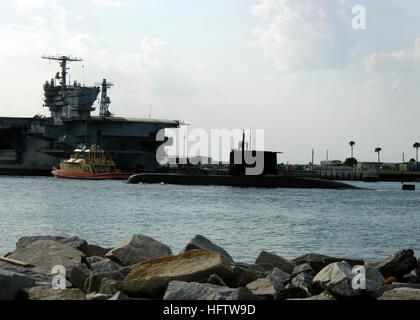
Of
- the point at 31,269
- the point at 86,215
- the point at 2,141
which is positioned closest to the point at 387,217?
the point at 86,215

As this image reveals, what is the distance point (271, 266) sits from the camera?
1130 centimetres

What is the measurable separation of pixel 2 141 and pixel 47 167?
9.79m

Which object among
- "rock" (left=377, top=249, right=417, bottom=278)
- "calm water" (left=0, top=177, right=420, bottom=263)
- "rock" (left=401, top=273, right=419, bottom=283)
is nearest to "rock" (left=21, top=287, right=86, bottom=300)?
"rock" (left=377, top=249, right=417, bottom=278)

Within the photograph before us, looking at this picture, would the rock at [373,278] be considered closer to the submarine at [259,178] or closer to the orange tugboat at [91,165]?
the submarine at [259,178]

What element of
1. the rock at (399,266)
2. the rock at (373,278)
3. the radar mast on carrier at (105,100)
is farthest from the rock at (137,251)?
the radar mast on carrier at (105,100)

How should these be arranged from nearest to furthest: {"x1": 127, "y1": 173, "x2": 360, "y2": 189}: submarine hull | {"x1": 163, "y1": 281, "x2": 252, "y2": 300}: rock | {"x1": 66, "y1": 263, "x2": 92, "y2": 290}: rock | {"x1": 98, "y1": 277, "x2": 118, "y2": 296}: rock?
{"x1": 163, "y1": 281, "x2": 252, "y2": 300}: rock < {"x1": 98, "y1": 277, "x2": 118, "y2": 296}: rock < {"x1": 66, "y1": 263, "x2": 92, "y2": 290}: rock < {"x1": 127, "y1": 173, "x2": 360, "y2": 189}: submarine hull

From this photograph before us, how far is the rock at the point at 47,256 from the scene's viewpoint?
10.2 metres

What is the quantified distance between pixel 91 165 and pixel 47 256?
72.1 meters

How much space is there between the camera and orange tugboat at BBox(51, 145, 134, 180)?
8081cm

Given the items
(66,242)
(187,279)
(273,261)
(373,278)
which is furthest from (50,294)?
(273,261)

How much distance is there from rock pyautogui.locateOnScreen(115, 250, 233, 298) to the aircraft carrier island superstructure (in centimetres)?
7657

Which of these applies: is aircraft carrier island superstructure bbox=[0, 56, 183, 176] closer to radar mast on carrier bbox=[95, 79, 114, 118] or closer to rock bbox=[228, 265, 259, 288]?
radar mast on carrier bbox=[95, 79, 114, 118]

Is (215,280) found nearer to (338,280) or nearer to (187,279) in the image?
(187,279)

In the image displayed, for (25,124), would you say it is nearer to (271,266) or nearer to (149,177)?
(149,177)
